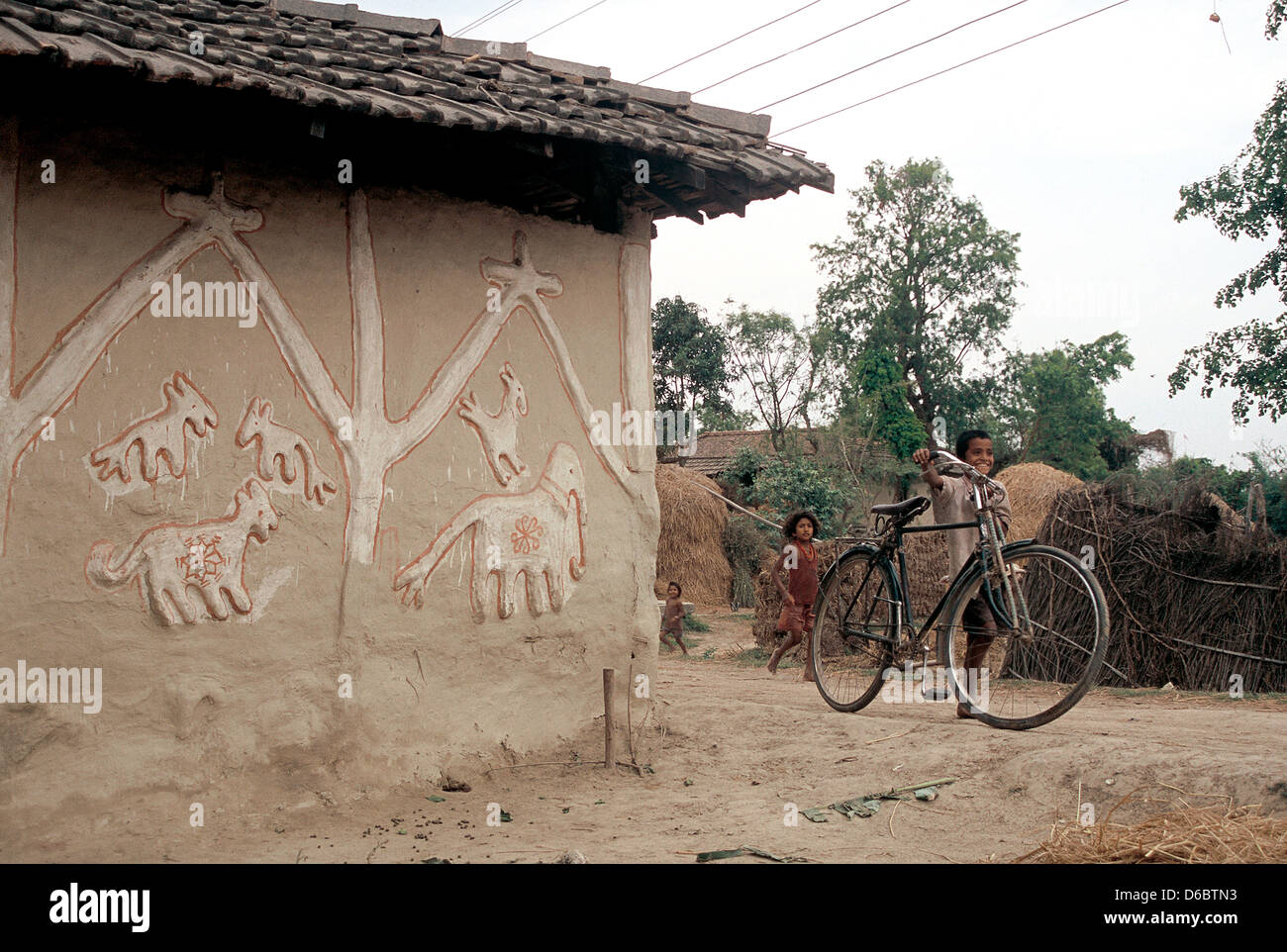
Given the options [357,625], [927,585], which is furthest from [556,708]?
[927,585]

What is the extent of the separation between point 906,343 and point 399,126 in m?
30.4

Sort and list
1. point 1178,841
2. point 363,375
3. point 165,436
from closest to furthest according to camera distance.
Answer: point 1178,841
point 165,436
point 363,375

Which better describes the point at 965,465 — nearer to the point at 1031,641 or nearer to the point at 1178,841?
the point at 1031,641

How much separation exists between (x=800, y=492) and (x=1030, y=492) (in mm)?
3796

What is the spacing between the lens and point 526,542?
5742mm

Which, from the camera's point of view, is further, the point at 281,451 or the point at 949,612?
the point at 949,612

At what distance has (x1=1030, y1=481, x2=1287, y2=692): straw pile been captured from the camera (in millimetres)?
9133

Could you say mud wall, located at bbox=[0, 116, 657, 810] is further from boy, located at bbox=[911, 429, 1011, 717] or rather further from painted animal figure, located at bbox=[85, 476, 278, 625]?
boy, located at bbox=[911, 429, 1011, 717]

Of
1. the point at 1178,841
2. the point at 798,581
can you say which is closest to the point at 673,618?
the point at 798,581

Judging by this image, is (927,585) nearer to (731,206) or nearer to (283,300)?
(731,206)

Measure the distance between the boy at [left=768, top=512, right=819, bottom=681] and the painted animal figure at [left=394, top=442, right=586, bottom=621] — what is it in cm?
389

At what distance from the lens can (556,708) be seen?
589 cm

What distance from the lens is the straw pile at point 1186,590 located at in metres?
9.13

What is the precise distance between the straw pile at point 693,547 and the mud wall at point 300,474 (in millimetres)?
13337
